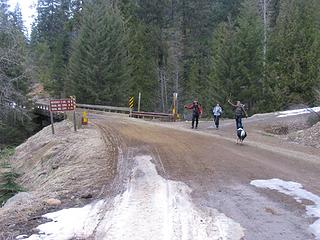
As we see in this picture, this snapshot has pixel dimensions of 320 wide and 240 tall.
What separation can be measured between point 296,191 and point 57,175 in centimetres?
696

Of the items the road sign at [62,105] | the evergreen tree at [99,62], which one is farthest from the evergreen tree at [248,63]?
the road sign at [62,105]

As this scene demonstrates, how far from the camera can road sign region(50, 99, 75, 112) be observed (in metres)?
21.6

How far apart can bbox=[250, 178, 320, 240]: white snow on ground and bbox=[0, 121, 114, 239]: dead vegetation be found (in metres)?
3.87

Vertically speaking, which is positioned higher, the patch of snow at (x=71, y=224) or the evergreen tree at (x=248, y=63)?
the evergreen tree at (x=248, y=63)

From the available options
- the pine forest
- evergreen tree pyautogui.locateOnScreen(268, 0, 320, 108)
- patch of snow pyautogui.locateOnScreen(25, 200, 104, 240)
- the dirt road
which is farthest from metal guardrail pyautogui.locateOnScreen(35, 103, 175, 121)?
patch of snow pyautogui.locateOnScreen(25, 200, 104, 240)

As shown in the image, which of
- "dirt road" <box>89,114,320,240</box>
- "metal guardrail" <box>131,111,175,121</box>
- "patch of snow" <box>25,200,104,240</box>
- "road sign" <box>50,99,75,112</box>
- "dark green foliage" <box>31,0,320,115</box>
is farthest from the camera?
"dark green foliage" <box>31,0,320,115</box>

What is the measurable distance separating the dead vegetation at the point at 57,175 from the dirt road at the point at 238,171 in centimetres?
66

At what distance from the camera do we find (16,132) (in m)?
40.8

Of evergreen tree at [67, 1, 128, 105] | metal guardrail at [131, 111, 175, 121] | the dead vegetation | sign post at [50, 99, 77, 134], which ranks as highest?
evergreen tree at [67, 1, 128, 105]

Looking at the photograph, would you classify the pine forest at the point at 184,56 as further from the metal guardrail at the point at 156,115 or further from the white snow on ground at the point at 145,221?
the white snow on ground at the point at 145,221

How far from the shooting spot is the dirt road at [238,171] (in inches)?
320

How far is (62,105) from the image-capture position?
21.8m

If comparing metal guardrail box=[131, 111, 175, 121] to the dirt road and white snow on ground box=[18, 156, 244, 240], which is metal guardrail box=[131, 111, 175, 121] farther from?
white snow on ground box=[18, 156, 244, 240]

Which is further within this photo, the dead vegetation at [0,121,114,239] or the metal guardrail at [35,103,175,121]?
the metal guardrail at [35,103,175,121]
